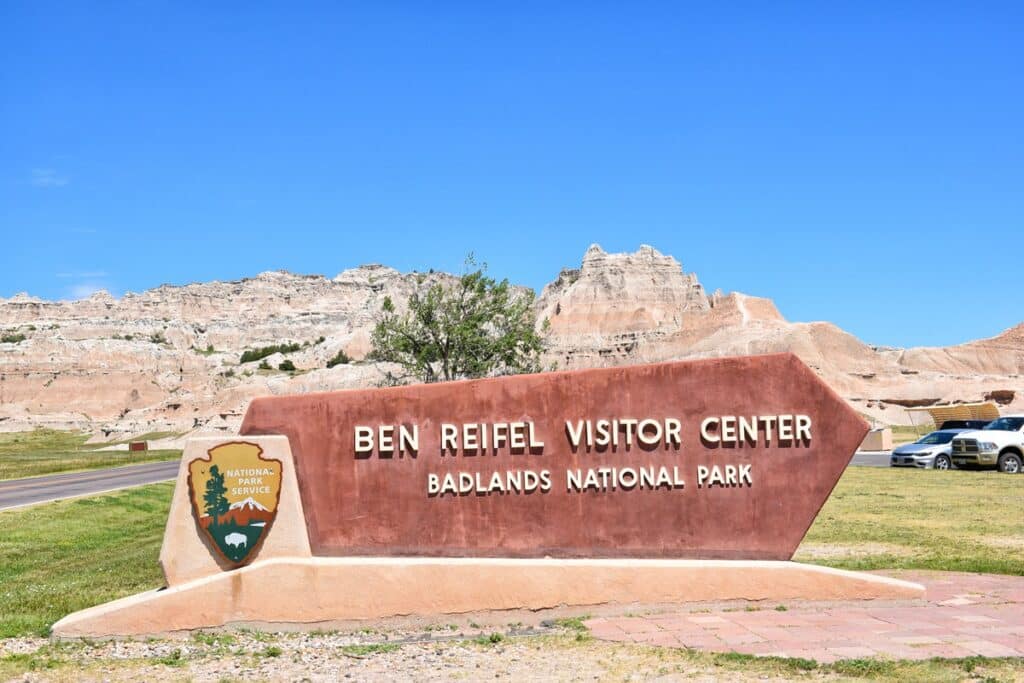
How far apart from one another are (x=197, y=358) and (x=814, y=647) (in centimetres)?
15631

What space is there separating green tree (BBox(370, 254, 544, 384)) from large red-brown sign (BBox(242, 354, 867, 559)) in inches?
842

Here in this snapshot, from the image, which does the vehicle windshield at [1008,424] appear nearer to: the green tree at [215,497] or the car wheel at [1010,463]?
the car wheel at [1010,463]

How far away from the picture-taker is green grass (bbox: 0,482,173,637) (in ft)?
36.5

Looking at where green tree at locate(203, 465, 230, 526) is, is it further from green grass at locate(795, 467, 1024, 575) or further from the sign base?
green grass at locate(795, 467, 1024, 575)


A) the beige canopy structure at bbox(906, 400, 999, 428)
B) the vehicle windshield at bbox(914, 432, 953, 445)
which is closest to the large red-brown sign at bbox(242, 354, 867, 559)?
the vehicle windshield at bbox(914, 432, 953, 445)

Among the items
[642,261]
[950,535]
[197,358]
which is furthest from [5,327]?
[950,535]

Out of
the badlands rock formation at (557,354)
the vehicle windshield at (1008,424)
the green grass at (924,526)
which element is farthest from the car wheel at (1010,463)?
the badlands rock formation at (557,354)

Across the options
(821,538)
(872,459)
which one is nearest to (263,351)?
(872,459)

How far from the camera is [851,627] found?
340 inches

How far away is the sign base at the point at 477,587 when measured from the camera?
962 centimetres

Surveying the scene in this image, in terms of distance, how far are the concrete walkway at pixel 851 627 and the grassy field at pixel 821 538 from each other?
244 centimetres

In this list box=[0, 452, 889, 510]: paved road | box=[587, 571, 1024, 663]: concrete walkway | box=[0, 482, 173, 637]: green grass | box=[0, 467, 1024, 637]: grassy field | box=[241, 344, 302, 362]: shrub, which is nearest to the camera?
box=[587, 571, 1024, 663]: concrete walkway

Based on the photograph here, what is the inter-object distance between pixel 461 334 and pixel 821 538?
741 inches

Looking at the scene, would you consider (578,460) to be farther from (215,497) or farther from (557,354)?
(557,354)
